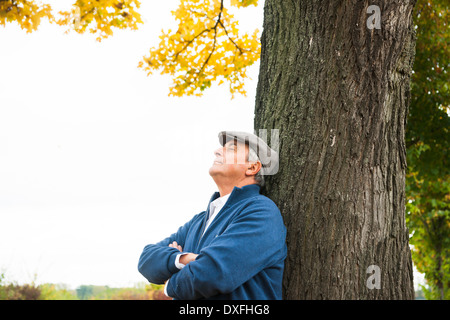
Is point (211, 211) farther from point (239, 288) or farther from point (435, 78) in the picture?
point (435, 78)

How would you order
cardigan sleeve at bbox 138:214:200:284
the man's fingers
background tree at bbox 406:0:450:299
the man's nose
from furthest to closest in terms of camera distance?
background tree at bbox 406:0:450:299 → the man's nose → the man's fingers → cardigan sleeve at bbox 138:214:200:284

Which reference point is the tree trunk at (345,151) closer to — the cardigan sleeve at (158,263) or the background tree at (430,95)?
the cardigan sleeve at (158,263)

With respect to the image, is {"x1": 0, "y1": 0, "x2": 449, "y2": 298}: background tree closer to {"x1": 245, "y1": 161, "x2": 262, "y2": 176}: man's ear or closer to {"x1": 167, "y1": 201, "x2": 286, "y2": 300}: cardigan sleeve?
{"x1": 245, "y1": 161, "x2": 262, "y2": 176}: man's ear

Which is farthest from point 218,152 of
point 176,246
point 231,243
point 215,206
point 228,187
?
point 231,243

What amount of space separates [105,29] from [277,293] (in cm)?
427

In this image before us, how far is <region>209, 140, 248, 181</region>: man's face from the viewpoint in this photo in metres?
2.79

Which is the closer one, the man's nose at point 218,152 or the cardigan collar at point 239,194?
the cardigan collar at point 239,194

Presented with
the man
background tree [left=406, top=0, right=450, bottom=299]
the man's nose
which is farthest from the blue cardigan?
background tree [left=406, top=0, right=450, bottom=299]

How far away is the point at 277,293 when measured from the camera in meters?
2.46

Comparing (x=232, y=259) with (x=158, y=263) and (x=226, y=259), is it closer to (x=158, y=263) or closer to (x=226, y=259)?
(x=226, y=259)

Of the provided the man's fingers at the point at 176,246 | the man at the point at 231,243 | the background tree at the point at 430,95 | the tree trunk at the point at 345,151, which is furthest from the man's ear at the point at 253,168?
the background tree at the point at 430,95

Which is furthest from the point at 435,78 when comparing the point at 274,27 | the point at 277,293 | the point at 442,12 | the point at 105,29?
the point at 277,293

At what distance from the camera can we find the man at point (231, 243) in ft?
7.14

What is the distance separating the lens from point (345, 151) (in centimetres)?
259
